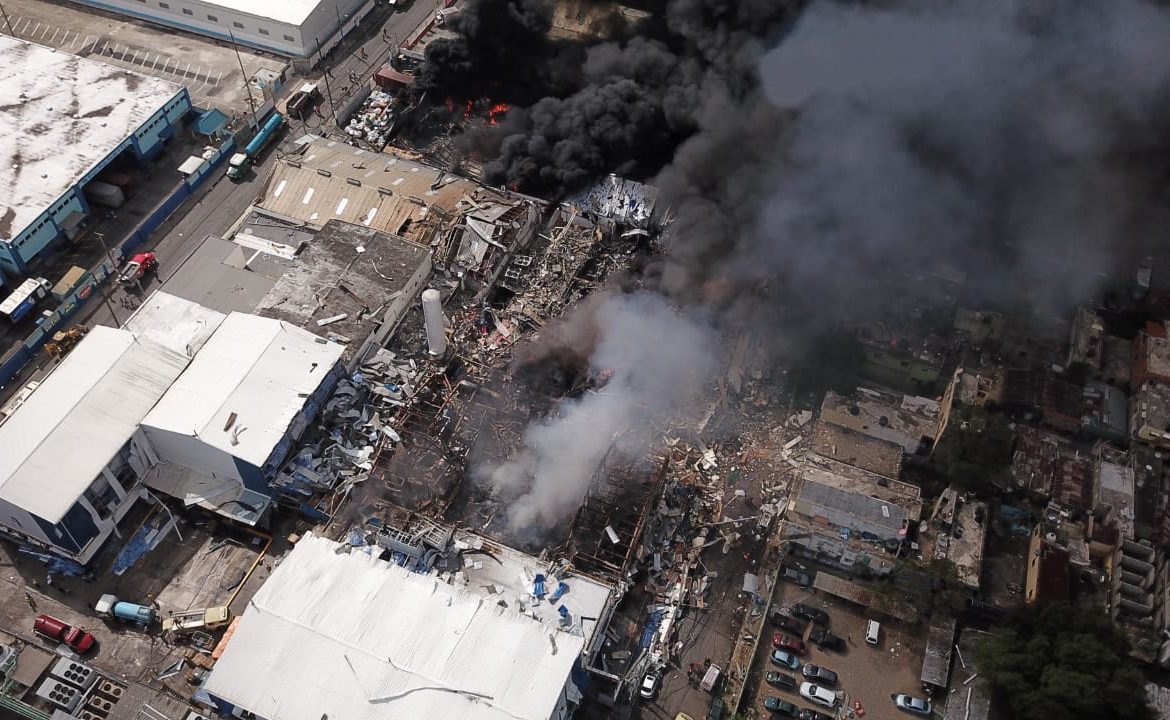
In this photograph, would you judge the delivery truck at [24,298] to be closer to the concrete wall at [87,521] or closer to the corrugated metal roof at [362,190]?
the corrugated metal roof at [362,190]

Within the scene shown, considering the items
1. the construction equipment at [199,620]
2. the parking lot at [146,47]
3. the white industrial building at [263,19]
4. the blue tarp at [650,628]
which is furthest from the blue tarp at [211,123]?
the blue tarp at [650,628]

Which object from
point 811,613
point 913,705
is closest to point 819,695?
point 811,613

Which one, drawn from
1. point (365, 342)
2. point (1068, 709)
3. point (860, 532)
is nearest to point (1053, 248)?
point (860, 532)

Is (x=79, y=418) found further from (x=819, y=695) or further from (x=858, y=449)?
(x=858, y=449)

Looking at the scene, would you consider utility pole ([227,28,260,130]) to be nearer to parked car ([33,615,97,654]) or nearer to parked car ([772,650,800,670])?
parked car ([33,615,97,654])

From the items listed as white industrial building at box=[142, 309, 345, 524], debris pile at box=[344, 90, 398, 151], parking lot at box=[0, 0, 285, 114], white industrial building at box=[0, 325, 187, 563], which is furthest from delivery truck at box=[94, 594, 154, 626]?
parking lot at box=[0, 0, 285, 114]
